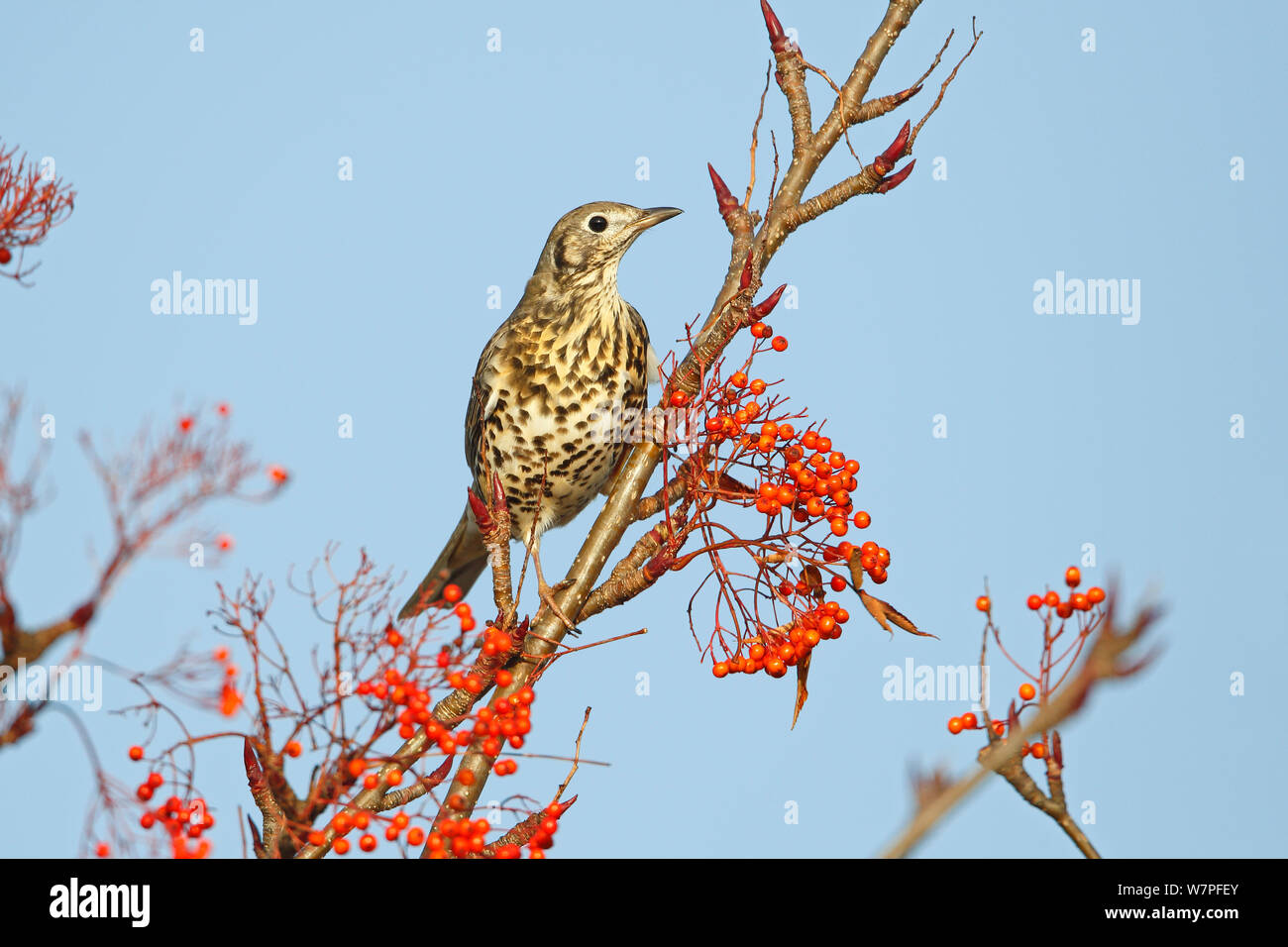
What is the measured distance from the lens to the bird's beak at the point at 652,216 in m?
3.95

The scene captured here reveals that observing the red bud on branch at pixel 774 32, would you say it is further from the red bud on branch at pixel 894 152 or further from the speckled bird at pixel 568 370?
the speckled bird at pixel 568 370

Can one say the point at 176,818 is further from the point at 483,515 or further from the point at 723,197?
the point at 723,197

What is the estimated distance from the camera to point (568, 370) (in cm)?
413

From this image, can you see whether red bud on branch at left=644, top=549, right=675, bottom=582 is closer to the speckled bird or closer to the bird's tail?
the speckled bird

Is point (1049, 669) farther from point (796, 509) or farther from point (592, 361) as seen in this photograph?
point (592, 361)

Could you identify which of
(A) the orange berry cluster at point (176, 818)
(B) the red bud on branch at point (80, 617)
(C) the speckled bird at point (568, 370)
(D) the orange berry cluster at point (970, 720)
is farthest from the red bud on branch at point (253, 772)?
(C) the speckled bird at point (568, 370)

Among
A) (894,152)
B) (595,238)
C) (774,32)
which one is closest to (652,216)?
(595,238)

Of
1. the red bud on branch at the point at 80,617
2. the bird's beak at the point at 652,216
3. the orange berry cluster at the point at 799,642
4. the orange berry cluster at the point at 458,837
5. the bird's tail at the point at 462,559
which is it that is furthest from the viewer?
the bird's tail at the point at 462,559

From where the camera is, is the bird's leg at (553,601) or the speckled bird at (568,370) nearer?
the bird's leg at (553,601)

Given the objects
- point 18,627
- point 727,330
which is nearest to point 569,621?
point 727,330

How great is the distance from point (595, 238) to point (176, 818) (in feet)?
8.92

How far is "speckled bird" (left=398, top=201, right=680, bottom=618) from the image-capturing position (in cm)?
412

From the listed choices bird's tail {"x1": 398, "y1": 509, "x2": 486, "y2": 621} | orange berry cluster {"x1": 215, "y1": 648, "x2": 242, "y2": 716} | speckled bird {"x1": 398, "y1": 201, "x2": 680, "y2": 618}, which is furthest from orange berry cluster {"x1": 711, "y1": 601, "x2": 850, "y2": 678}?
bird's tail {"x1": 398, "y1": 509, "x2": 486, "y2": 621}
